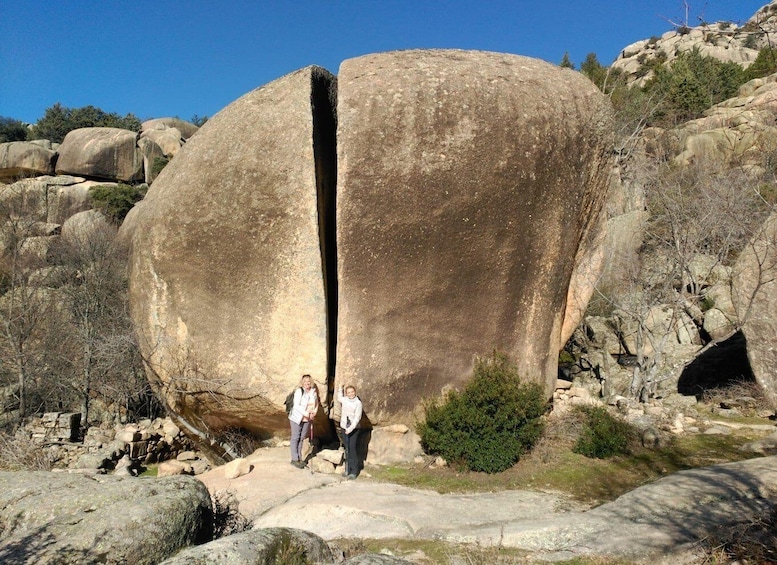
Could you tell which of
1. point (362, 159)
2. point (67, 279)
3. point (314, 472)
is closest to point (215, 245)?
point (362, 159)

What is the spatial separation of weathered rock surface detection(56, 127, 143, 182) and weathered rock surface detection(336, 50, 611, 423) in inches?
1126

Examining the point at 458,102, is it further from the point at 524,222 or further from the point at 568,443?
the point at 568,443

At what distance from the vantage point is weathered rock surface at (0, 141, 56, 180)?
3184cm

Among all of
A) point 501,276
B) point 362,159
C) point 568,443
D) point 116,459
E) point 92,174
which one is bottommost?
point 116,459

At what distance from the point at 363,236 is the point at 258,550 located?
3963 mm

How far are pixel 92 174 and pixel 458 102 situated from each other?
30.2m

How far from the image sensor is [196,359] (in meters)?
7.09

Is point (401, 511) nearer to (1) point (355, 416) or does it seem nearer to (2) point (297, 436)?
(1) point (355, 416)

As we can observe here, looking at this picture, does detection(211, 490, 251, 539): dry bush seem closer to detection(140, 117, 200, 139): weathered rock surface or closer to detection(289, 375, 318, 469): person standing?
detection(289, 375, 318, 469): person standing

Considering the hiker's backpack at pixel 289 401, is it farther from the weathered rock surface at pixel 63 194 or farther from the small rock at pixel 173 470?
the weathered rock surface at pixel 63 194

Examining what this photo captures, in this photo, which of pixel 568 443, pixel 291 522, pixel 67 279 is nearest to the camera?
pixel 291 522

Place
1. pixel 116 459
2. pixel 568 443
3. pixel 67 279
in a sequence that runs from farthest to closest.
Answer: pixel 67 279 < pixel 116 459 < pixel 568 443

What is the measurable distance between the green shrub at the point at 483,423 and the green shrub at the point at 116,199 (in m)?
23.3

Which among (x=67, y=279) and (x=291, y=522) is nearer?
(x=291, y=522)
